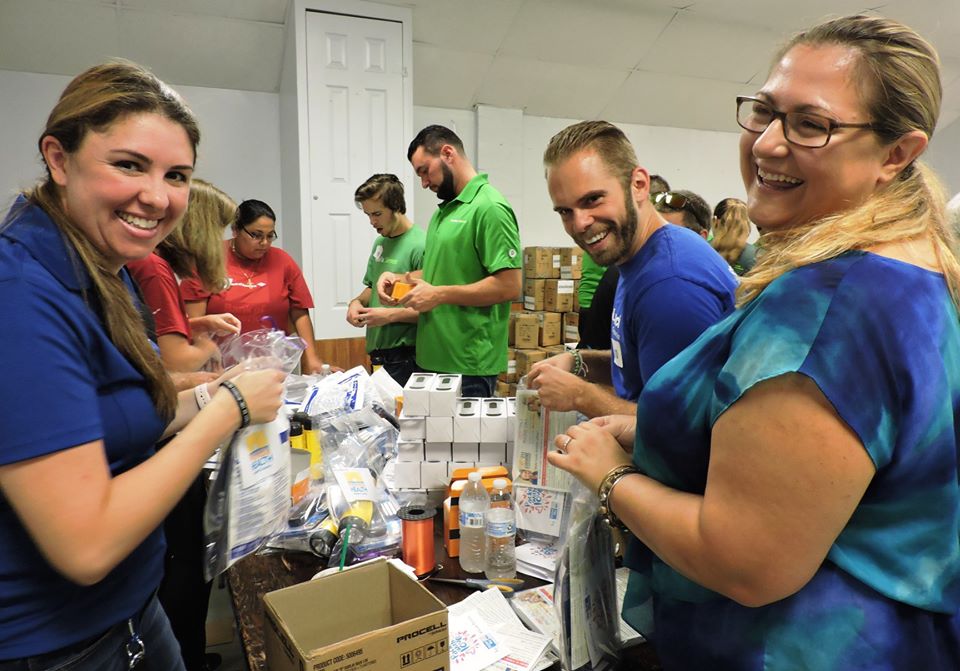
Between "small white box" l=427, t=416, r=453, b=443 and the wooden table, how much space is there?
9.7 inches

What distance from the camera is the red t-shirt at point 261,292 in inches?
113

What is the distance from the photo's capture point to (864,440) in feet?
2.00

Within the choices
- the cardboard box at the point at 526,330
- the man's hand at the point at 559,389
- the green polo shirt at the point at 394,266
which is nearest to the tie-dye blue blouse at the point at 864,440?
the man's hand at the point at 559,389

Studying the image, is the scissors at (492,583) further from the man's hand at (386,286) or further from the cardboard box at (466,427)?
the man's hand at (386,286)

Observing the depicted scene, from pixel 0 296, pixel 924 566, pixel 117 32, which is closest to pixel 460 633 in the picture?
pixel 924 566

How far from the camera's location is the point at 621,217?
1516 millimetres

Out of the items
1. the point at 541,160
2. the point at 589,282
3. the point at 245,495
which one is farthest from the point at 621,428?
the point at 541,160

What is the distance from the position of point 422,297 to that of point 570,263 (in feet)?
9.14

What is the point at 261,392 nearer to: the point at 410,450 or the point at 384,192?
the point at 410,450

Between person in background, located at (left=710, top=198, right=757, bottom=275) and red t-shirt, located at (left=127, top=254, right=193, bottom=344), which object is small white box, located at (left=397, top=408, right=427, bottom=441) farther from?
person in background, located at (left=710, top=198, right=757, bottom=275)

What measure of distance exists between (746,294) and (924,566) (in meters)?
0.37

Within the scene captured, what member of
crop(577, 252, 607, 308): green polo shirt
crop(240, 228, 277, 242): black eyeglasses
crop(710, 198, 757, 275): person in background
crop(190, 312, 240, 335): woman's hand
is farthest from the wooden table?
crop(710, 198, 757, 275): person in background

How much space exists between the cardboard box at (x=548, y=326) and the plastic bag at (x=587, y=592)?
405 cm

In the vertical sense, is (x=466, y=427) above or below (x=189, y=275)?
below
